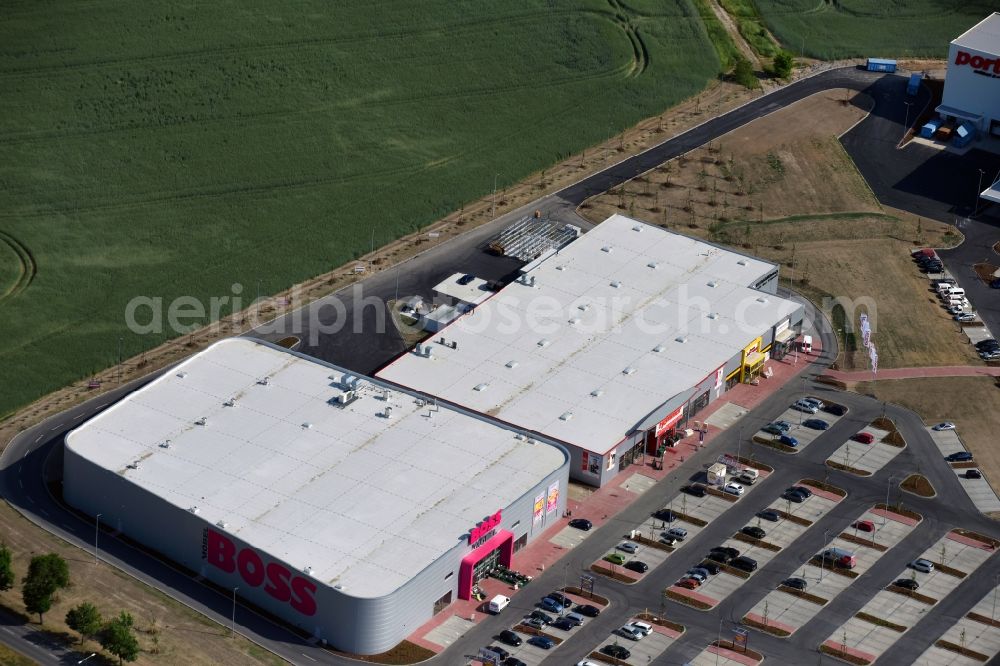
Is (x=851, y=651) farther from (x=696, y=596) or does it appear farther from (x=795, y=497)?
(x=795, y=497)

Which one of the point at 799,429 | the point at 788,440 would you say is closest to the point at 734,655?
the point at 788,440

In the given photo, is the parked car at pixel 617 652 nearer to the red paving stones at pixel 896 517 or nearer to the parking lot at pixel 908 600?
the parking lot at pixel 908 600

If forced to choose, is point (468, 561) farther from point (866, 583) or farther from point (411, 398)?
point (866, 583)

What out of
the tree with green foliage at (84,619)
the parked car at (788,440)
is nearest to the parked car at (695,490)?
the parked car at (788,440)

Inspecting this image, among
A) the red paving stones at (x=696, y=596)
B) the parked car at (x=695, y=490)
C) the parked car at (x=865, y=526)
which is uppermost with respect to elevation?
the parked car at (x=865, y=526)

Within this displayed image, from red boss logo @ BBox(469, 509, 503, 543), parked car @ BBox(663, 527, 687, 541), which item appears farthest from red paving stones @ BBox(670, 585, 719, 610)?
red boss logo @ BBox(469, 509, 503, 543)
